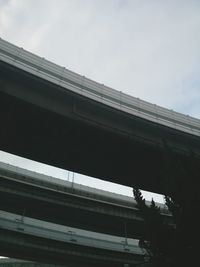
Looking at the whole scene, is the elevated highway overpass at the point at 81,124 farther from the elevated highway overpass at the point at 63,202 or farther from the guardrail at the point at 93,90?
the elevated highway overpass at the point at 63,202

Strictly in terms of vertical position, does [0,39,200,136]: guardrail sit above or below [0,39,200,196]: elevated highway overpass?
above

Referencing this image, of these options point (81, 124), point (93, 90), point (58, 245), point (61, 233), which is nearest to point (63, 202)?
point (61, 233)

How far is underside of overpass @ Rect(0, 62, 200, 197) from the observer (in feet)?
74.5

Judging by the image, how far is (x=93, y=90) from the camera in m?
24.8

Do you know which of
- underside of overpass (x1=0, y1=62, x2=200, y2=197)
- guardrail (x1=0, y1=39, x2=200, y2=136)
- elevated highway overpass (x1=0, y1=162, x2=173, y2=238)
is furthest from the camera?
elevated highway overpass (x1=0, y1=162, x2=173, y2=238)

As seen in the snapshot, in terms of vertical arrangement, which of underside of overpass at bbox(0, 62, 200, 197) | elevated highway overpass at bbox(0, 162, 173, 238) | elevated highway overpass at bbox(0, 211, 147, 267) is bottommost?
elevated highway overpass at bbox(0, 211, 147, 267)

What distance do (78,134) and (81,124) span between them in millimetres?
1002

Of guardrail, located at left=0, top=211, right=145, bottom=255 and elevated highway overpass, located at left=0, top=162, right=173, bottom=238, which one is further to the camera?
elevated highway overpass, located at left=0, top=162, right=173, bottom=238

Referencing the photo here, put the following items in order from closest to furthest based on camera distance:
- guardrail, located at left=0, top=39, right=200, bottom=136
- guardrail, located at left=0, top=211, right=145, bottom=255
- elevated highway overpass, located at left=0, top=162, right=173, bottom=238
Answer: guardrail, located at left=0, top=39, right=200, bottom=136 → guardrail, located at left=0, top=211, right=145, bottom=255 → elevated highway overpass, located at left=0, top=162, right=173, bottom=238

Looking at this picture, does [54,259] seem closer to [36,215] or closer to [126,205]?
[36,215]

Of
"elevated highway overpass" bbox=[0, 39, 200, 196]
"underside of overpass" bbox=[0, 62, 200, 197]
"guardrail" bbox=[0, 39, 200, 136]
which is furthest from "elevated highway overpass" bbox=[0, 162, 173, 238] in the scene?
"guardrail" bbox=[0, 39, 200, 136]

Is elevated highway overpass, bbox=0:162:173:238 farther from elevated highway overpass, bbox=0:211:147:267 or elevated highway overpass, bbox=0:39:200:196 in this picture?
elevated highway overpass, bbox=0:39:200:196

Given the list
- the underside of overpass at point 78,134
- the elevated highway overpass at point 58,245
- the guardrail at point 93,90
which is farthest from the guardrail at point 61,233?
the guardrail at point 93,90

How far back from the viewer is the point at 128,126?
1019 inches
